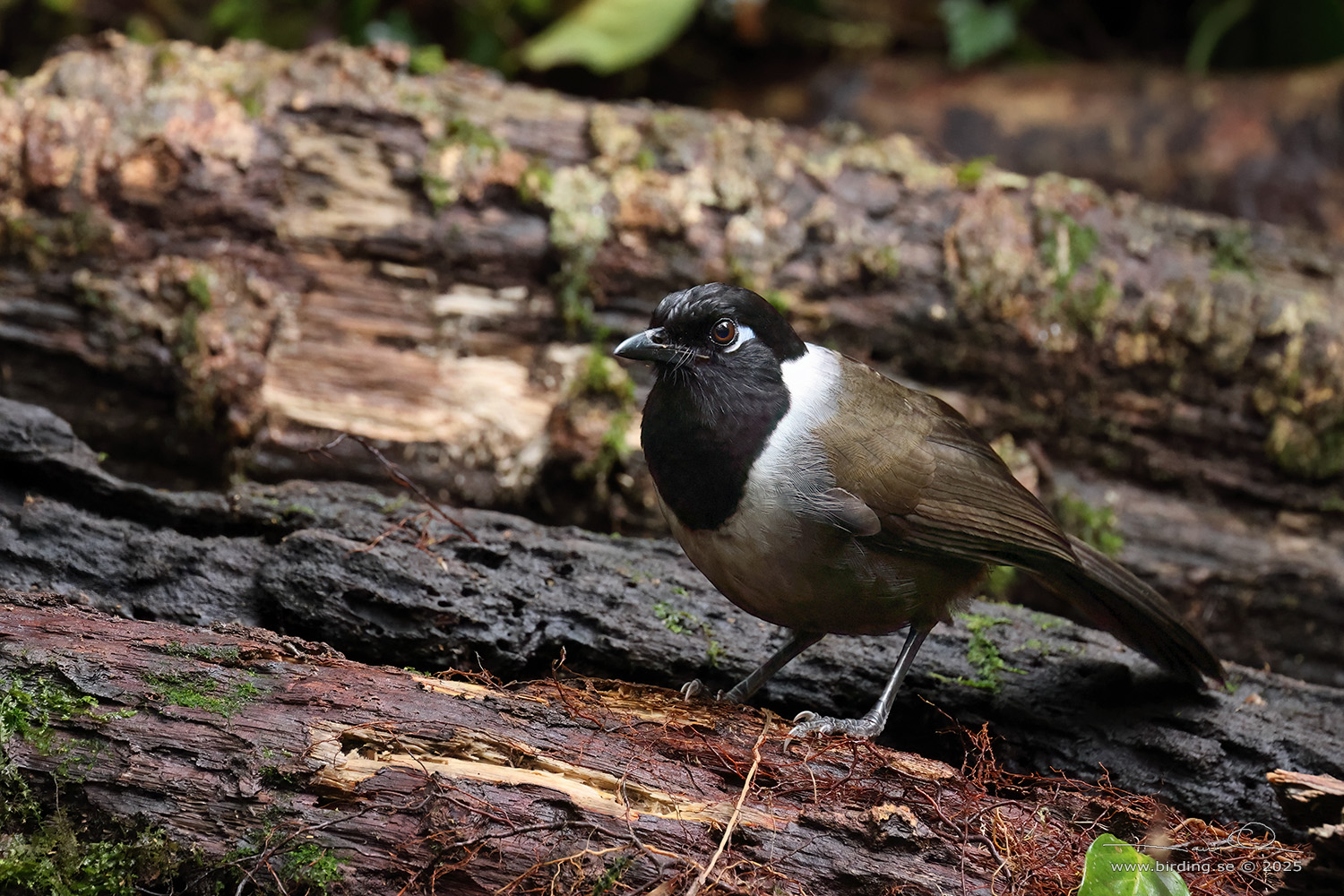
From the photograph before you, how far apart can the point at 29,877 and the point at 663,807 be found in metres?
1.48

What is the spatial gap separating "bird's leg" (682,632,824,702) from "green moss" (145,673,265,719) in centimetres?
140

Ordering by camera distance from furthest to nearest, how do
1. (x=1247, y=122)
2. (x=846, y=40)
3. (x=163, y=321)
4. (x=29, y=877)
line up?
1. (x=846, y=40)
2. (x=1247, y=122)
3. (x=163, y=321)
4. (x=29, y=877)

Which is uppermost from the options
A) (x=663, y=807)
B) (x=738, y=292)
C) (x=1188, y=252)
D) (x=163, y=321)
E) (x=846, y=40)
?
(x=846, y=40)

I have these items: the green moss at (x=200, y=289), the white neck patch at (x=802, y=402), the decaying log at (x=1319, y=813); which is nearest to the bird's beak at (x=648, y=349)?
the white neck patch at (x=802, y=402)

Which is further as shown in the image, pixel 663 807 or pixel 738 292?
pixel 738 292

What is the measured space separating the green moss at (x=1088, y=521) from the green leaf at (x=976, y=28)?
12.0 ft

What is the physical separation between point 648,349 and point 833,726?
133 cm

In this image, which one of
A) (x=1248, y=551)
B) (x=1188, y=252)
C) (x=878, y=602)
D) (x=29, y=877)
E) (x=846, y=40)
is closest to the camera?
(x=29, y=877)

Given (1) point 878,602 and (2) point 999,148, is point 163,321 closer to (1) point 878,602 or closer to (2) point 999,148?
(1) point 878,602

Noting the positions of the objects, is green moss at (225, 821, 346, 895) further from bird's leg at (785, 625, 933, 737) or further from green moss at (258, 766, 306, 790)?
bird's leg at (785, 625, 933, 737)

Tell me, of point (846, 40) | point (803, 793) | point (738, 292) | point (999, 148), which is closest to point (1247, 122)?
point (999, 148)

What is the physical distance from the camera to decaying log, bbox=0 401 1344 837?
Answer: 343 cm

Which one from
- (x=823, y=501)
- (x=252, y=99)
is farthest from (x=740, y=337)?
(x=252, y=99)

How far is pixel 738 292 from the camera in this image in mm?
3455
